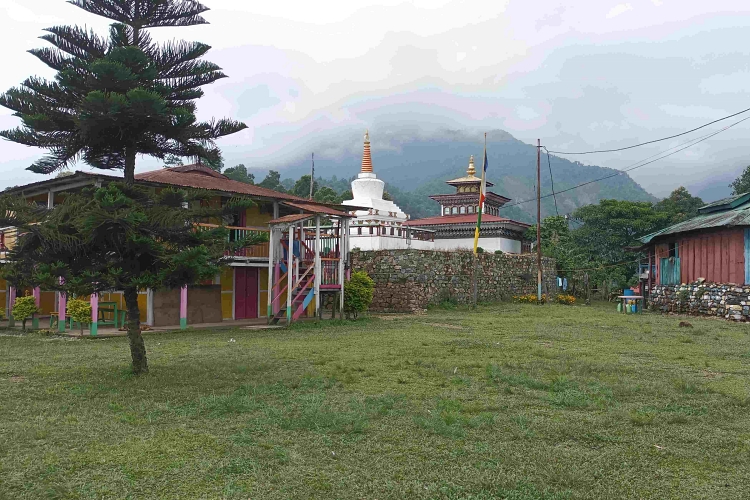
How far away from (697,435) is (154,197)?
7014 mm

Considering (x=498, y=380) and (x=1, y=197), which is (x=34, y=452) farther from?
(x=498, y=380)

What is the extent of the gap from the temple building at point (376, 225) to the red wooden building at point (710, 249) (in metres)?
10.2

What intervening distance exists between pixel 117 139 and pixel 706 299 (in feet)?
62.3

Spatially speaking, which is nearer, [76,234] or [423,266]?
[76,234]

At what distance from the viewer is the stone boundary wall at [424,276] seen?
22.5 meters

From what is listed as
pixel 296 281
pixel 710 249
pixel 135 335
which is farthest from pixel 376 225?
pixel 135 335

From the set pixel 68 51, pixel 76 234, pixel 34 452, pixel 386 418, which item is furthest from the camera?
pixel 68 51

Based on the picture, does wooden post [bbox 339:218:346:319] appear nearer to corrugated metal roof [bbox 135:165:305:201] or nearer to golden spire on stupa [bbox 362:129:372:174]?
corrugated metal roof [bbox 135:165:305:201]

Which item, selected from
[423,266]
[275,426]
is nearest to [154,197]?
[275,426]

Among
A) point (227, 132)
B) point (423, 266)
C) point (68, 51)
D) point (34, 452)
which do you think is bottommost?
point (34, 452)

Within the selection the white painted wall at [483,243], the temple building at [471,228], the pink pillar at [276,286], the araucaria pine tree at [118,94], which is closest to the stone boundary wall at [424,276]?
the pink pillar at [276,286]

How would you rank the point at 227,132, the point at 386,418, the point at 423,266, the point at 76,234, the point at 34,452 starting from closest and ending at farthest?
1. the point at 34,452
2. the point at 386,418
3. the point at 76,234
4. the point at 227,132
5. the point at 423,266

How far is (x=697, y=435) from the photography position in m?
5.41

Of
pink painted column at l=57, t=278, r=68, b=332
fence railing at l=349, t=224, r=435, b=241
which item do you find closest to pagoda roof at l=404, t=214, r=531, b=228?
fence railing at l=349, t=224, r=435, b=241
